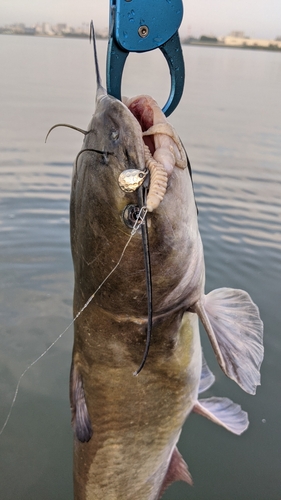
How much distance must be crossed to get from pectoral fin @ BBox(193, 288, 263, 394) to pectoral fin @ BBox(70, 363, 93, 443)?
64cm

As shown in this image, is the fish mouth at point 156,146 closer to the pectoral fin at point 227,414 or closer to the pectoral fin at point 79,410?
the pectoral fin at point 79,410

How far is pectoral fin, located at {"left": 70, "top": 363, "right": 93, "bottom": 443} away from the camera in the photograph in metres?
2.12

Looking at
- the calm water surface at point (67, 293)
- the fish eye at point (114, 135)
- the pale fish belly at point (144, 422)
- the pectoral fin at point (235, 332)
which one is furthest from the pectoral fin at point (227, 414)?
the fish eye at point (114, 135)

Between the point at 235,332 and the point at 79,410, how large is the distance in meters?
0.78

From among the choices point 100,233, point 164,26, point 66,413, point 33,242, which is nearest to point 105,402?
point 100,233

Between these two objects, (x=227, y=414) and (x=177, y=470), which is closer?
(x=177, y=470)

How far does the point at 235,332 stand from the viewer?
2.15 meters

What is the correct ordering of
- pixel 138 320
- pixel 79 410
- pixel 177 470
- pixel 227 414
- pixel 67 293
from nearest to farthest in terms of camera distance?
pixel 138 320
pixel 79 410
pixel 177 470
pixel 227 414
pixel 67 293

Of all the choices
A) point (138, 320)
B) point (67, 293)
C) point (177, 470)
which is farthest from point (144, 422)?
point (67, 293)

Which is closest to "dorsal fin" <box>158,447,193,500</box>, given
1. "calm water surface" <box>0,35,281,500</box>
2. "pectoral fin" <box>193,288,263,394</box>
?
"calm water surface" <box>0,35,281,500</box>

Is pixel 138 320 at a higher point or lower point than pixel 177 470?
higher

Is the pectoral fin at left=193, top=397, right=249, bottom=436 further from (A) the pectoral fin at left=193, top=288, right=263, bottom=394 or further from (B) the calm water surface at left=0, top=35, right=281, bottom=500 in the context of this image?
(B) the calm water surface at left=0, top=35, right=281, bottom=500

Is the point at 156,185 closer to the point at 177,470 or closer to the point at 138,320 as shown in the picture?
the point at 138,320

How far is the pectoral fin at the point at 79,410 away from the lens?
83.6 inches
